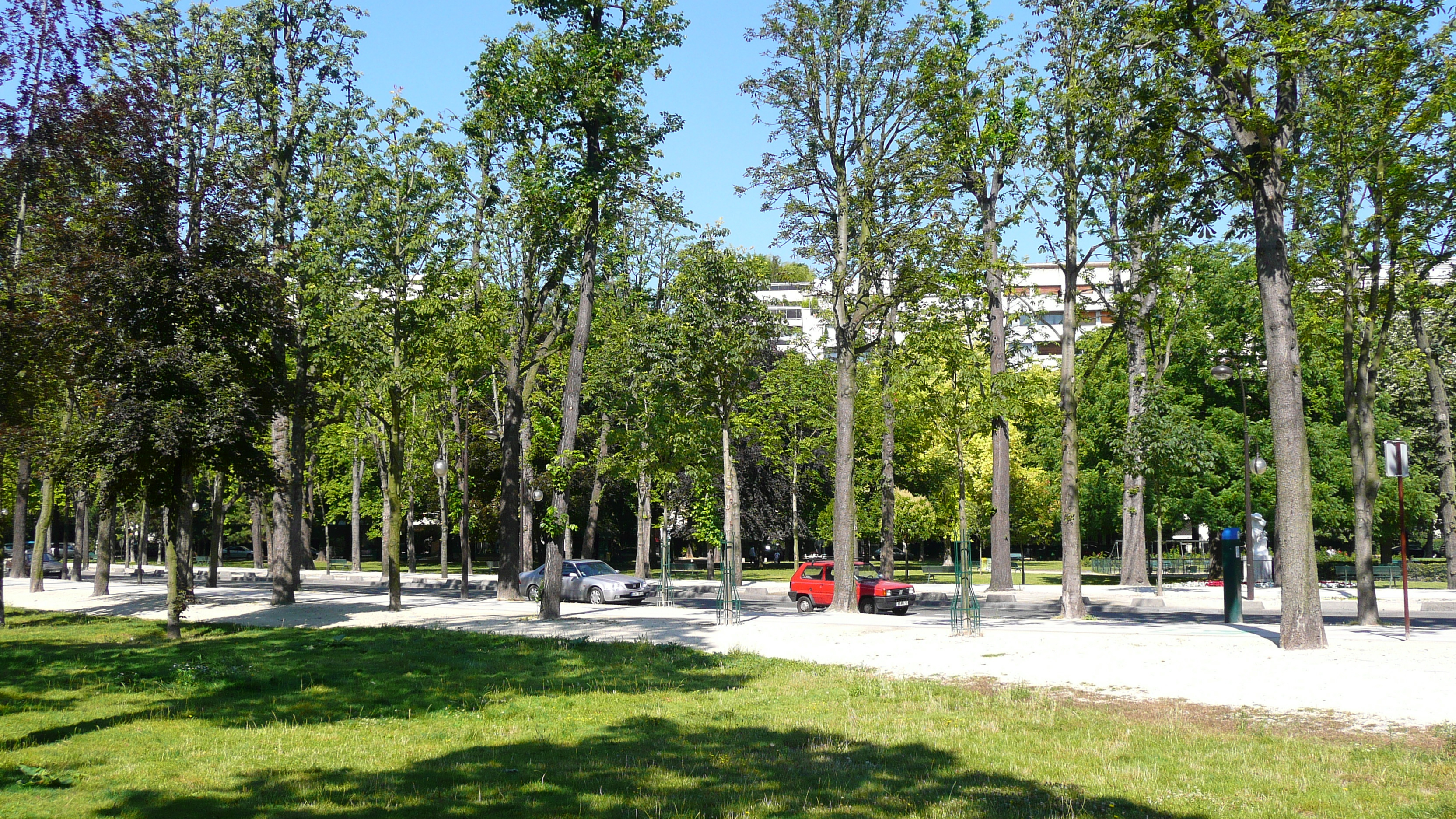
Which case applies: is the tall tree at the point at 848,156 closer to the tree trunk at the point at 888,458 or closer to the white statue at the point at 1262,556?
the tree trunk at the point at 888,458

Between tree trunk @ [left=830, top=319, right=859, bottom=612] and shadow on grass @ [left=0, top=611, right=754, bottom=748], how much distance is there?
712cm

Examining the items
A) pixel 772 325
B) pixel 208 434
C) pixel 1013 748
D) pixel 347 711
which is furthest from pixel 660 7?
pixel 1013 748

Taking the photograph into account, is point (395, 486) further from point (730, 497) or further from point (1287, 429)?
point (1287, 429)

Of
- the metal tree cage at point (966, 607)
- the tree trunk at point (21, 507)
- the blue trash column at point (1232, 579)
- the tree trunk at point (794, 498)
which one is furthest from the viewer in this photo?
the tree trunk at point (794, 498)

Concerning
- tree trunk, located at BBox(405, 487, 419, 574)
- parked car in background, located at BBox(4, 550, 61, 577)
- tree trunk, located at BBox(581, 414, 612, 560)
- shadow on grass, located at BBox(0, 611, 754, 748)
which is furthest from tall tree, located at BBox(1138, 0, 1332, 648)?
parked car in background, located at BBox(4, 550, 61, 577)

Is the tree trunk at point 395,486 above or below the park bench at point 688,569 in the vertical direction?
above

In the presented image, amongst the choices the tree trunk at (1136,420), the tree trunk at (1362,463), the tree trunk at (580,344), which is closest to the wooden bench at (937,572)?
the tree trunk at (1136,420)

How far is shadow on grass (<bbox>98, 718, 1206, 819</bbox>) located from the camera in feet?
22.7

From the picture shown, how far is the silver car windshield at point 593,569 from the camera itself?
31.4 meters

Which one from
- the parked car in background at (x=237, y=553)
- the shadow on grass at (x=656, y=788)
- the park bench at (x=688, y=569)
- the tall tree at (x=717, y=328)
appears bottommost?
the parked car in background at (x=237, y=553)

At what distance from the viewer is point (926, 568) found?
48.7 m

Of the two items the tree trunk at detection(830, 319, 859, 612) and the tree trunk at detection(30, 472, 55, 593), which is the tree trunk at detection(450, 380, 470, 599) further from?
the tree trunk at detection(830, 319, 859, 612)

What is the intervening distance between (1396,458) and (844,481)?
11.0 metres

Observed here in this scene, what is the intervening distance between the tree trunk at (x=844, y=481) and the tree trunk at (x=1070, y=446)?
4.81 metres
